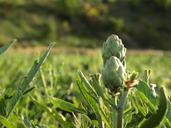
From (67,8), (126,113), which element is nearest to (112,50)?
(126,113)

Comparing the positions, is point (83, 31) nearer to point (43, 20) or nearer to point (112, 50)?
point (43, 20)

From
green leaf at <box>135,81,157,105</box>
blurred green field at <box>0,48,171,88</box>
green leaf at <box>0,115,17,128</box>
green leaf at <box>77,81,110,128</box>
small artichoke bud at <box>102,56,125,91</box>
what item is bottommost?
blurred green field at <box>0,48,171,88</box>

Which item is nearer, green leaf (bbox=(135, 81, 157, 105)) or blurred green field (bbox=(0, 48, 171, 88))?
green leaf (bbox=(135, 81, 157, 105))

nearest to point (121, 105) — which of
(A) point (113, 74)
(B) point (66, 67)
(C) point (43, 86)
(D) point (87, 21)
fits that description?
(A) point (113, 74)

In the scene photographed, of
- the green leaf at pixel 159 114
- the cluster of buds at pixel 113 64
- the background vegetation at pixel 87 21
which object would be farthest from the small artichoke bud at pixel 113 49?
the background vegetation at pixel 87 21

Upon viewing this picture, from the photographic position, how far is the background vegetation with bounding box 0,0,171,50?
3962 centimetres

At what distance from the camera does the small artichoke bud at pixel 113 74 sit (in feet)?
2.94

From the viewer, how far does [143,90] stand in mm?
1017

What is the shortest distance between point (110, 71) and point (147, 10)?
45.5 m

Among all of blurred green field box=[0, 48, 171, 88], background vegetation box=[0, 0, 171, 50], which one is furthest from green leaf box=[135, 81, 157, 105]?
background vegetation box=[0, 0, 171, 50]

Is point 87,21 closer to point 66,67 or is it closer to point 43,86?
point 66,67

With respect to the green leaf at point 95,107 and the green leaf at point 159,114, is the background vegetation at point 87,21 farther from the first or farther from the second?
the green leaf at point 159,114

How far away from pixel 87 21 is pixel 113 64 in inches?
1675

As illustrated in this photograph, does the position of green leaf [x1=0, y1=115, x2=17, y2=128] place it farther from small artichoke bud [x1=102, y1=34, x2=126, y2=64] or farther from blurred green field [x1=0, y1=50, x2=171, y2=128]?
small artichoke bud [x1=102, y1=34, x2=126, y2=64]
